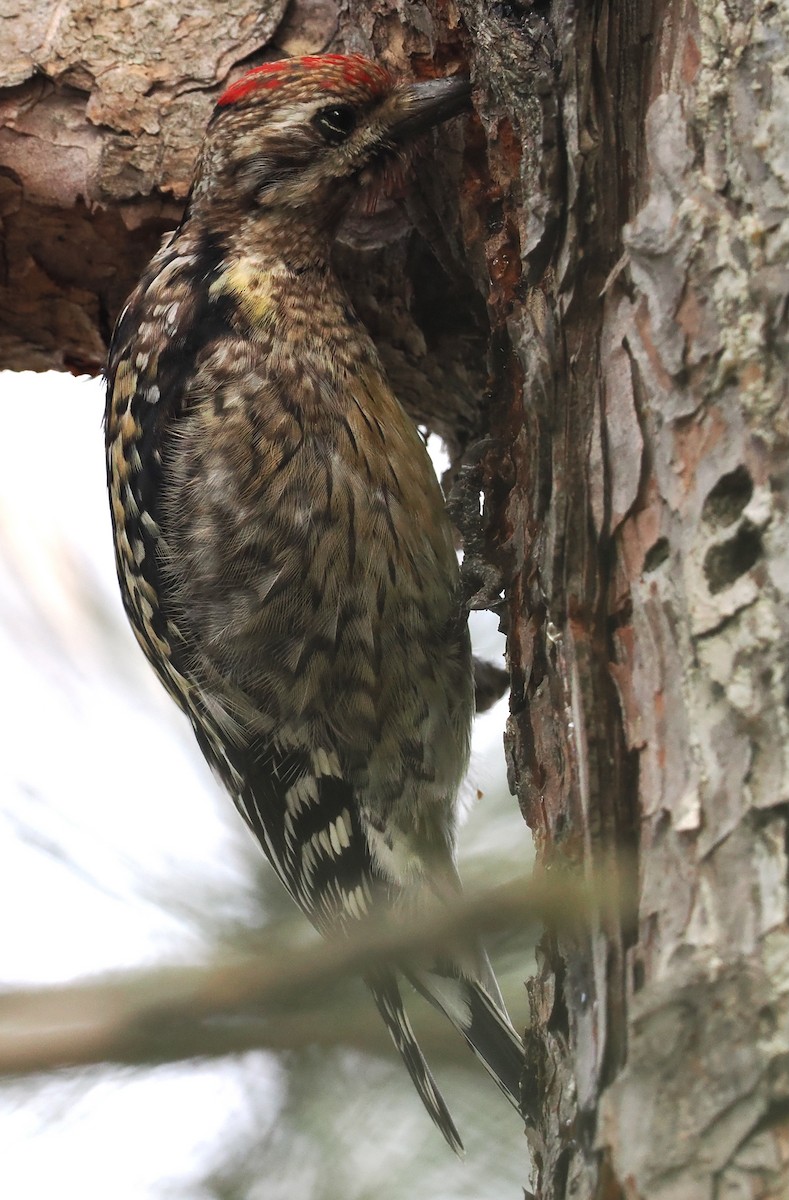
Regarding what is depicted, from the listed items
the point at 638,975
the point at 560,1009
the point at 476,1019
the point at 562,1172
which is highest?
the point at 638,975

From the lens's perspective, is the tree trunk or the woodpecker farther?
the woodpecker

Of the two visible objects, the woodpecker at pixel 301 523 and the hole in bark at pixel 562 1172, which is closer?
the hole in bark at pixel 562 1172

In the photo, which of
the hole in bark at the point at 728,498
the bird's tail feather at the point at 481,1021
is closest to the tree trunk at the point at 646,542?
the hole in bark at the point at 728,498

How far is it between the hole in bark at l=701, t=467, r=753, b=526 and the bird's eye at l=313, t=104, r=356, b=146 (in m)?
1.47

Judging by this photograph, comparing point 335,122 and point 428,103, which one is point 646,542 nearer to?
point 428,103

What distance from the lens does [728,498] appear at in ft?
3.80

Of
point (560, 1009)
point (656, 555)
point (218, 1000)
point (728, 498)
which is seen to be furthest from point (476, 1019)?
point (218, 1000)

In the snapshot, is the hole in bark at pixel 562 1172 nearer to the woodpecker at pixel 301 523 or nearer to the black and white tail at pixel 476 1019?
the black and white tail at pixel 476 1019

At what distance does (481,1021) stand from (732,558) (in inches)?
52.6

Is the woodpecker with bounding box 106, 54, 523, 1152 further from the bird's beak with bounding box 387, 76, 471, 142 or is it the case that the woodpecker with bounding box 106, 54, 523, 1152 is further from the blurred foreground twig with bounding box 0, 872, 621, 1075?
the blurred foreground twig with bounding box 0, 872, 621, 1075

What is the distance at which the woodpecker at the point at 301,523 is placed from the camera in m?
2.16

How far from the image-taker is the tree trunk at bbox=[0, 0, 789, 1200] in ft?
3.34

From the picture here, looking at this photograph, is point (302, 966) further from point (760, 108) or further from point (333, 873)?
point (333, 873)

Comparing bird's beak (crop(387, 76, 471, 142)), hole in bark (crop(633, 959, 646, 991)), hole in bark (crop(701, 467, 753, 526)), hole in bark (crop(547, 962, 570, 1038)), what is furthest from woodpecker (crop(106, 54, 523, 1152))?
hole in bark (crop(701, 467, 753, 526))
